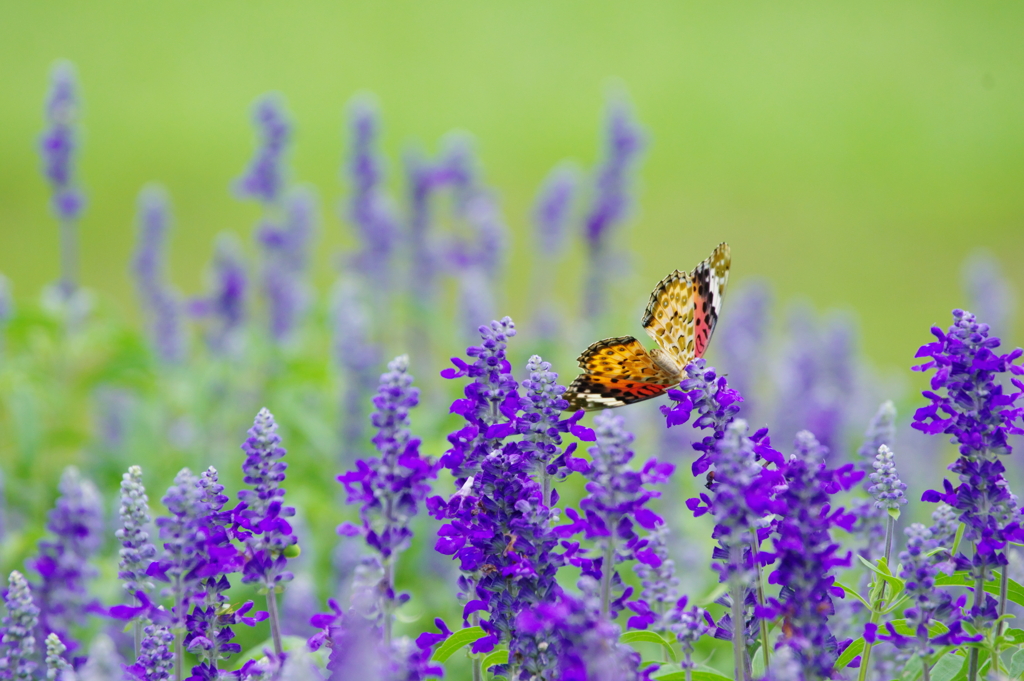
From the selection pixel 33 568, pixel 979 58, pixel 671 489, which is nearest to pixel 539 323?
pixel 671 489

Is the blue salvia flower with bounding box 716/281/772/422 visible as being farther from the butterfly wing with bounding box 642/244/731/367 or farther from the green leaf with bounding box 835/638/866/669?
the green leaf with bounding box 835/638/866/669

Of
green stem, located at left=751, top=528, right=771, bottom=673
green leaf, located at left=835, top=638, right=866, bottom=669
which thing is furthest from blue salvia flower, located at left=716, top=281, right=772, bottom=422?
green stem, located at left=751, top=528, right=771, bottom=673

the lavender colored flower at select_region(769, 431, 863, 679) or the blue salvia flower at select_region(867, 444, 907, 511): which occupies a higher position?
the blue salvia flower at select_region(867, 444, 907, 511)

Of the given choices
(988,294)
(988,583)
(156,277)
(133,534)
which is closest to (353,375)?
(156,277)

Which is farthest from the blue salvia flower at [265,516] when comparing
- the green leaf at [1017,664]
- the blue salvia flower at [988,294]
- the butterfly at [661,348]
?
the blue salvia flower at [988,294]

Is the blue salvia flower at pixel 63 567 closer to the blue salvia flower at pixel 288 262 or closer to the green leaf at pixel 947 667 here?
the green leaf at pixel 947 667

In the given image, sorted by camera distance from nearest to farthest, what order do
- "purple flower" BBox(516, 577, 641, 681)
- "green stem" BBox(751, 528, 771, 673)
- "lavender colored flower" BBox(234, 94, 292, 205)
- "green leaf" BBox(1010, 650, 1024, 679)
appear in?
"purple flower" BBox(516, 577, 641, 681) < "green stem" BBox(751, 528, 771, 673) < "green leaf" BBox(1010, 650, 1024, 679) < "lavender colored flower" BBox(234, 94, 292, 205)
